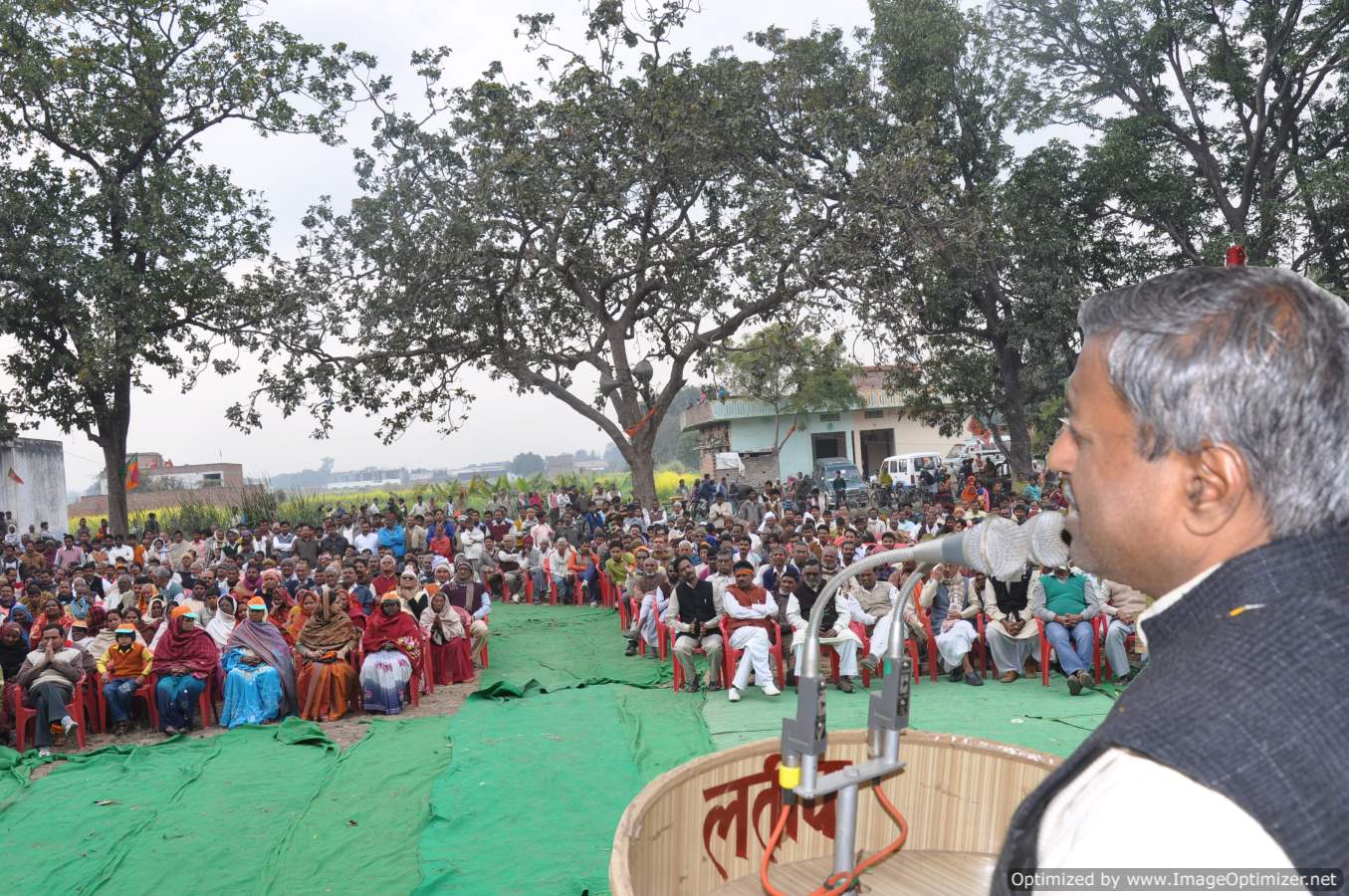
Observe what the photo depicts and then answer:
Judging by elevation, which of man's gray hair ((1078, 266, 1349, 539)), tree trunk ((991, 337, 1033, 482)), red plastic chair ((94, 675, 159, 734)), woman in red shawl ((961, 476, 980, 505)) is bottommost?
red plastic chair ((94, 675, 159, 734))

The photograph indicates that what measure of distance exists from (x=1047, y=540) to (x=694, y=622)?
717cm

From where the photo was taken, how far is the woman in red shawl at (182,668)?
7.29 meters

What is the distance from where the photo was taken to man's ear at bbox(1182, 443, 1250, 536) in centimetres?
73

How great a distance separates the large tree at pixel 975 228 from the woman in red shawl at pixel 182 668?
9.01 metres

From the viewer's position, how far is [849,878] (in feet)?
5.18

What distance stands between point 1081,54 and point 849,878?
1722cm

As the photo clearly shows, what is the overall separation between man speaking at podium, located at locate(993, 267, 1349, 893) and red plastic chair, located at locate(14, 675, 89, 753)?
8.01 metres

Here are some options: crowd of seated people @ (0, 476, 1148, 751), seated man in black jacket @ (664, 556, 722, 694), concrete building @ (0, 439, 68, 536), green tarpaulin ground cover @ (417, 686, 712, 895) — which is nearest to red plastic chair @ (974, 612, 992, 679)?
crowd of seated people @ (0, 476, 1148, 751)

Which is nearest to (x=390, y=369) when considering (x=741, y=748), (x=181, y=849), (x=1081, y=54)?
(x=181, y=849)

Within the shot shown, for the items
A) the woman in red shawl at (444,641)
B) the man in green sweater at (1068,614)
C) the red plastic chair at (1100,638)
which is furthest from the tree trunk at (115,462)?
the red plastic chair at (1100,638)

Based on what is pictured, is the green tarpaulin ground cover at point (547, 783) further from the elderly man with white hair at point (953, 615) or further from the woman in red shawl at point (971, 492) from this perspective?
the woman in red shawl at point (971, 492)

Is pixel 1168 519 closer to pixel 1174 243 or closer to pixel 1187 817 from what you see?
pixel 1187 817

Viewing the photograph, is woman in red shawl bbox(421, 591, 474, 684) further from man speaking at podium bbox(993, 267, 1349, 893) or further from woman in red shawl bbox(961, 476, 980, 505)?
woman in red shawl bbox(961, 476, 980, 505)

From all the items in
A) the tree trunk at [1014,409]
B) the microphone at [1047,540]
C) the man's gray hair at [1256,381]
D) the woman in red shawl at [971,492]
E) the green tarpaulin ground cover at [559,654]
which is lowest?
the green tarpaulin ground cover at [559,654]
